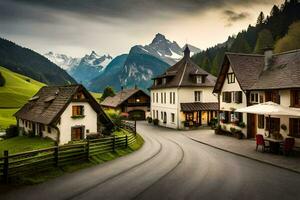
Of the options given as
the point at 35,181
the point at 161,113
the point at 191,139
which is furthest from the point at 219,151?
the point at 161,113

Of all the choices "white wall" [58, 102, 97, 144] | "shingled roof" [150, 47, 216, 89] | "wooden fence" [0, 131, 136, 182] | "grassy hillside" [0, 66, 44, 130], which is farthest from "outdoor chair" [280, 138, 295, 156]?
"grassy hillside" [0, 66, 44, 130]

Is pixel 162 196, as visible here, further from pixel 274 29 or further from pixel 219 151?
pixel 274 29

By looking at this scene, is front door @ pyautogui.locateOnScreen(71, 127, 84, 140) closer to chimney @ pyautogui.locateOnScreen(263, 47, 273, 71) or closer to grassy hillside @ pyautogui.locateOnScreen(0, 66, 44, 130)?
chimney @ pyautogui.locateOnScreen(263, 47, 273, 71)

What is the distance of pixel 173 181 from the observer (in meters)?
16.1

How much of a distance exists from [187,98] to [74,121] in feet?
66.5

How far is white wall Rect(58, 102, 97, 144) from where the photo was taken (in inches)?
1252

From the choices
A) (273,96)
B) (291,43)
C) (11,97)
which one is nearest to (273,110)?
(273,96)

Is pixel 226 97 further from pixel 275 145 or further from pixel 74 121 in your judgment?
pixel 74 121

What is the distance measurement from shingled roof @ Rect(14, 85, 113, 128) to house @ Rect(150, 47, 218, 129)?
13666 mm

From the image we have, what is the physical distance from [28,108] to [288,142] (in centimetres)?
3380

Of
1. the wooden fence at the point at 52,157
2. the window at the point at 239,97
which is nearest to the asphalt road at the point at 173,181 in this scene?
the wooden fence at the point at 52,157

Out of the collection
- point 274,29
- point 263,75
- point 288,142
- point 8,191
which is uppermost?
point 274,29

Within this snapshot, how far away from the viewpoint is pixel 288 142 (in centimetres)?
2288

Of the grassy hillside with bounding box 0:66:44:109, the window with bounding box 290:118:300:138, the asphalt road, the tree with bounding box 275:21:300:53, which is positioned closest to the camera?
the asphalt road
